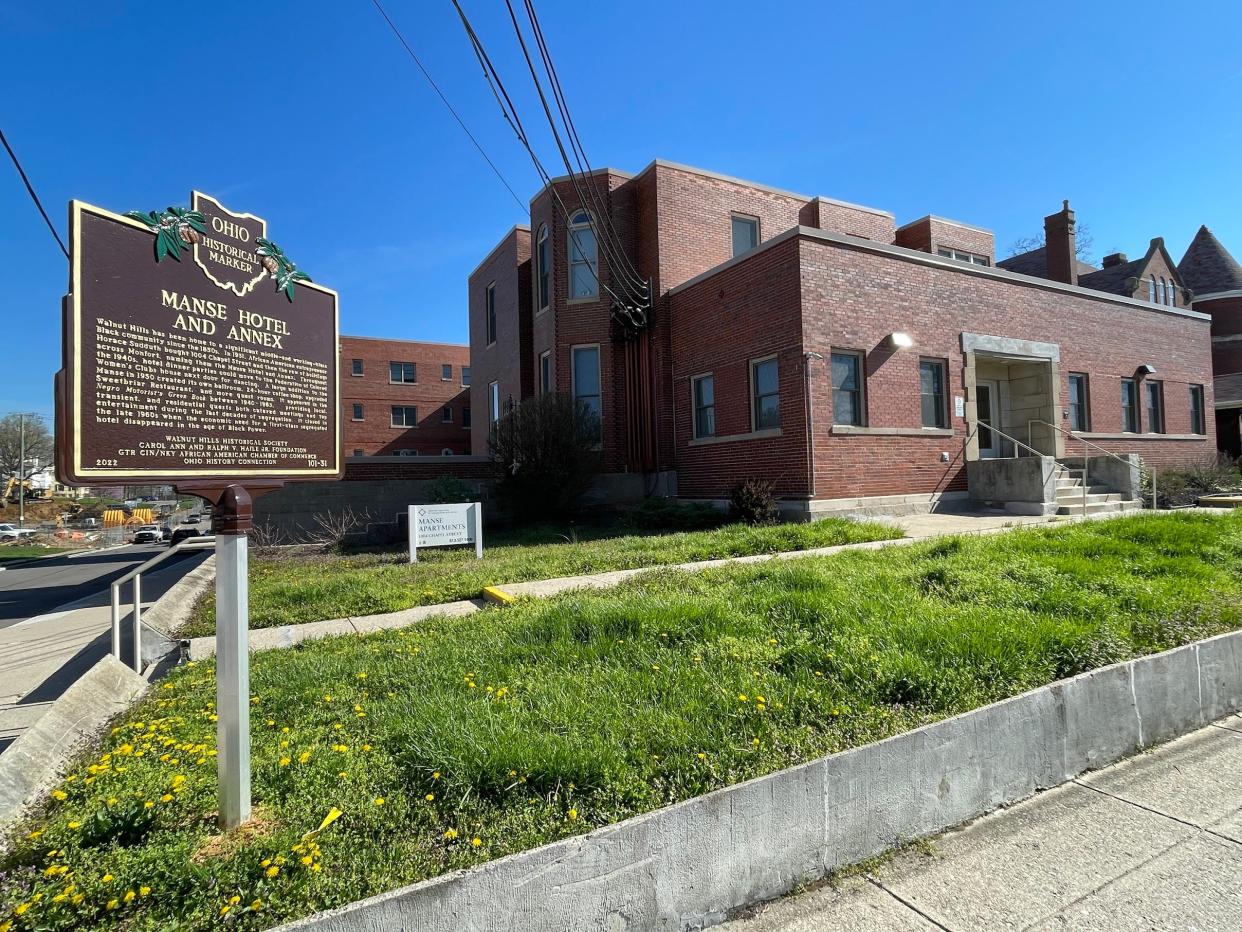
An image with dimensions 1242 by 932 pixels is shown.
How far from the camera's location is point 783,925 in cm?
264

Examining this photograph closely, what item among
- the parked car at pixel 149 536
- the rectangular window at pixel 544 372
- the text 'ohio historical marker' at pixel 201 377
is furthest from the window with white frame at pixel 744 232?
the parked car at pixel 149 536

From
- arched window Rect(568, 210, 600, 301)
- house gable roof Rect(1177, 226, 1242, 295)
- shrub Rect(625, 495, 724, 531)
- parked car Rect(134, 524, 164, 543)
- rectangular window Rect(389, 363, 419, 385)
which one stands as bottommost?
parked car Rect(134, 524, 164, 543)

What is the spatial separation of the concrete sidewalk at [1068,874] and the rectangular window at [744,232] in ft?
57.4

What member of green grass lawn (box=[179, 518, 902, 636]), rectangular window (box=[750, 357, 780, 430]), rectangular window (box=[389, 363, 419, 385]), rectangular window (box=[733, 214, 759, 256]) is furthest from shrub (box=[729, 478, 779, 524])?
rectangular window (box=[389, 363, 419, 385])

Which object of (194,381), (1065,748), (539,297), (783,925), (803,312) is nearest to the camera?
(783,925)

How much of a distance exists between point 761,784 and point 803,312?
1130 centimetres

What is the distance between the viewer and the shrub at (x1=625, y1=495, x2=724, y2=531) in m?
13.1

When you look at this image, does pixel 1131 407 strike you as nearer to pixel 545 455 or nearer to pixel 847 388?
pixel 847 388

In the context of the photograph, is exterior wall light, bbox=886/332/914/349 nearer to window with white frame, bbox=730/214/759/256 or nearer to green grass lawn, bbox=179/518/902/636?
green grass lawn, bbox=179/518/902/636

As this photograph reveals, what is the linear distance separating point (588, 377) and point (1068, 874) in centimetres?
1658

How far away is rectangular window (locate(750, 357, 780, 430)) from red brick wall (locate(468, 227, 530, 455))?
856 centimetres

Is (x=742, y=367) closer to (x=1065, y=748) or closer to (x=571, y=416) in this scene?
(x=571, y=416)

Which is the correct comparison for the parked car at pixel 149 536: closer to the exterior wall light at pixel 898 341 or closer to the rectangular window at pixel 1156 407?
the exterior wall light at pixel 898 341

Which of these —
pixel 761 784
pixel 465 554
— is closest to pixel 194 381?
pixel 761 784
